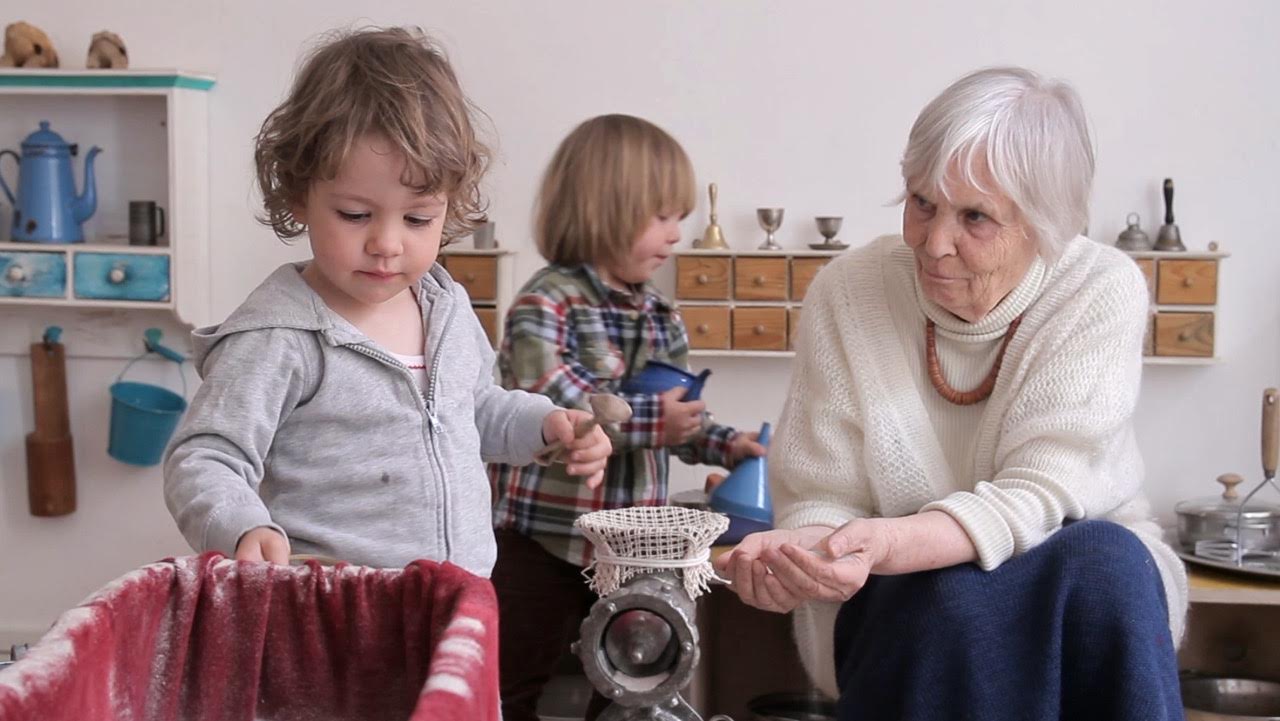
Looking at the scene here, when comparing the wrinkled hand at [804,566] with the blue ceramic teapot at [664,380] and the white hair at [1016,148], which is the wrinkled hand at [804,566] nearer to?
the white hair at [1016,148]

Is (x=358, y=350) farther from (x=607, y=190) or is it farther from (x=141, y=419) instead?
(x=141, y=419)

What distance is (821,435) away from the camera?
192cm

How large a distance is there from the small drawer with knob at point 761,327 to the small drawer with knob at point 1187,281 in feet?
2.82

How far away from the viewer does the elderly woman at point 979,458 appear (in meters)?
1.60

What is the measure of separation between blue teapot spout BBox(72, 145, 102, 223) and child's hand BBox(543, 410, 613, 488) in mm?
2395

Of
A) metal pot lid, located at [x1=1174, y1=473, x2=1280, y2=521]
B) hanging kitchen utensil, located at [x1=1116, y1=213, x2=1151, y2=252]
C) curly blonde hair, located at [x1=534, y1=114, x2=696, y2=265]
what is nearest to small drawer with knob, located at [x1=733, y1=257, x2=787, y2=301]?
curly blonde hair, located at [x1=534, y1=114, x2=696, y2=265]

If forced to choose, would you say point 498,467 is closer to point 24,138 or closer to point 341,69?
point 341,69

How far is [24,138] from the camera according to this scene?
358 cm

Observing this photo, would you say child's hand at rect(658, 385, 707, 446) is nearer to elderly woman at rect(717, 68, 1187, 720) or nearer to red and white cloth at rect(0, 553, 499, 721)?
elderly woman at rect(717, 68, 1187, 720)

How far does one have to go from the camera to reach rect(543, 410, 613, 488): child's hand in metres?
1.47

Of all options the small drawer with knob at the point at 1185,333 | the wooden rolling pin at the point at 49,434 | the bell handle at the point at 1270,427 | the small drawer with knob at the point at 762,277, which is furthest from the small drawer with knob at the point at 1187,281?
the wooden rolling pin at the point at 49,434

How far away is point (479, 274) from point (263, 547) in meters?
2.20

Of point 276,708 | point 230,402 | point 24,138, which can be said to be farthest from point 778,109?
point 276,708

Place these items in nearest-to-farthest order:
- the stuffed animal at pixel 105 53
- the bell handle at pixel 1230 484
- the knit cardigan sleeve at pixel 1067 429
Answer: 1. the knit cardigan sleeve at pixel 1067 429
2. the bell handle at pixel 1230 484
3. the stuffed animal at pixel 105 53
